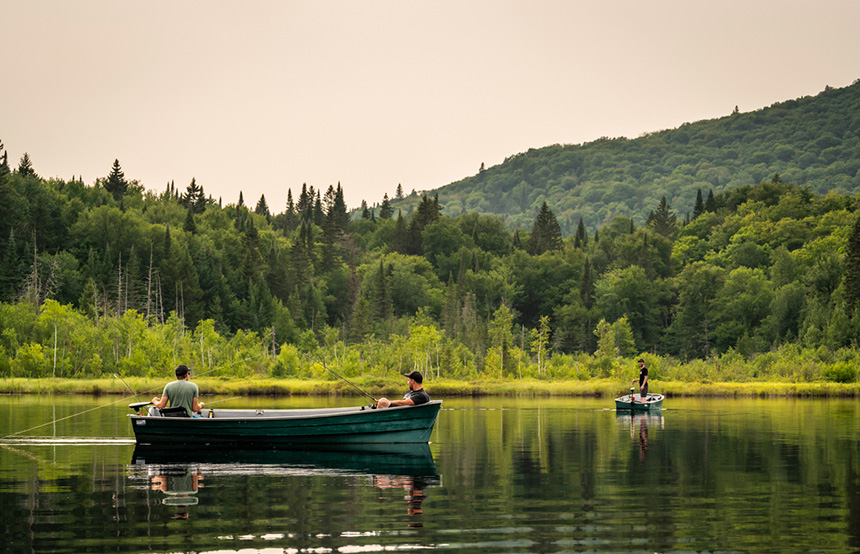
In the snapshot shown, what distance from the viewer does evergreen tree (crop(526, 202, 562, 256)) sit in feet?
602

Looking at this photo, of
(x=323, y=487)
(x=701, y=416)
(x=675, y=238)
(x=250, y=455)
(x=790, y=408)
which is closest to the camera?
(x=323, y=487)

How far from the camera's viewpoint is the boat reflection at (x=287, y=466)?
17.5m

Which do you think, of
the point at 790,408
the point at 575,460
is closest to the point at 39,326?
the point at 790,408

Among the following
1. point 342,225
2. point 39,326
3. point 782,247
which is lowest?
point 39,326

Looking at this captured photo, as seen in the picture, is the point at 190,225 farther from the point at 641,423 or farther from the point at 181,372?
the point at 181,372

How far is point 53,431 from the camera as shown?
1145 inches

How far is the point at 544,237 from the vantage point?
185 meters

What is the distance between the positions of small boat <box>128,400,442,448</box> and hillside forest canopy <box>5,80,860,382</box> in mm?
40565

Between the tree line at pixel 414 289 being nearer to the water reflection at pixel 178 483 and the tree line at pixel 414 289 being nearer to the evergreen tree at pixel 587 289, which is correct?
the evergreen tree at pixel 587 289

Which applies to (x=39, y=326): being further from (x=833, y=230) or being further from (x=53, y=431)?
(x=833, y=230)

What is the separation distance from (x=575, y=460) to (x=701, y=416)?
2056cm

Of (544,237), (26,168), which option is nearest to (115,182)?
(26,168)

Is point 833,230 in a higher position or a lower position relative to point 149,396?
higher

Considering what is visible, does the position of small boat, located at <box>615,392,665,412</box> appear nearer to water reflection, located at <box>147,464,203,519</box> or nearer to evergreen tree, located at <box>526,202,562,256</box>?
water reflection, located at <box>147,464,203,519</box>
